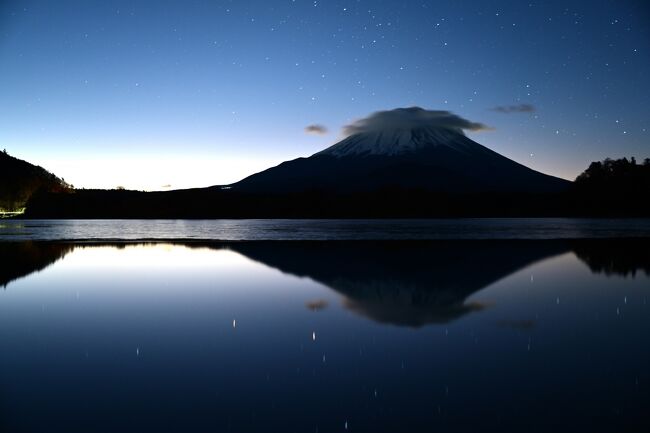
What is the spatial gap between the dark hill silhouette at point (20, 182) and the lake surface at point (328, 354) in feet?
554

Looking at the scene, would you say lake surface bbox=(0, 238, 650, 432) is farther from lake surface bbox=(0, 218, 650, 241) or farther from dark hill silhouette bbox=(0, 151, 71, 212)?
dark hill silhouette bbox=(0, 151, 71, 212)

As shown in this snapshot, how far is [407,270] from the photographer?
861 inches

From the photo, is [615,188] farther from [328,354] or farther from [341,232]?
[328,354]

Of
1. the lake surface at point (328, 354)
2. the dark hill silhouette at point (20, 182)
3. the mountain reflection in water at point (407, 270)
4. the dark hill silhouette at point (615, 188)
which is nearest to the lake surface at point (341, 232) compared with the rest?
the mountain reflection in water at point (407, 270)

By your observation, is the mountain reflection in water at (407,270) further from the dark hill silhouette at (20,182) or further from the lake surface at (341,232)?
the dark hill silhouette at (20,182)

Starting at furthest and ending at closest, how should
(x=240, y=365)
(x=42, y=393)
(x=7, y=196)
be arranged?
(x=7, y=196)
(x=240, y=365)
(x=42, y=393)

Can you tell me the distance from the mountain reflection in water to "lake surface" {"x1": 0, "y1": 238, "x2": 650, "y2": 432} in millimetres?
149

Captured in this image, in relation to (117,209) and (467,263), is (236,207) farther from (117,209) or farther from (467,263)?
(467,263)

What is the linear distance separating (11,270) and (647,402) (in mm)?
24213

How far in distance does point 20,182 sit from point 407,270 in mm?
178998

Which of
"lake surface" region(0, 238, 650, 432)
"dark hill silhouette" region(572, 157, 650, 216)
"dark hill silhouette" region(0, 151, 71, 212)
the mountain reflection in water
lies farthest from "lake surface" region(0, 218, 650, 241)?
"dark hill silhouette" region(0, 151, 71, 212)

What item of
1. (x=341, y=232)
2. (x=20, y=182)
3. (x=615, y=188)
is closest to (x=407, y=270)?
(x=341, y=232)

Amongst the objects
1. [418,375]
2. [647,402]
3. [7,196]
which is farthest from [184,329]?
[7,196]

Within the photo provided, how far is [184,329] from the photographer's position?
11516 mm
